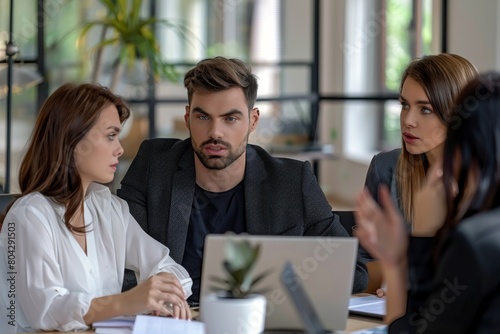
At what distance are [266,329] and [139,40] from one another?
12.3 feet

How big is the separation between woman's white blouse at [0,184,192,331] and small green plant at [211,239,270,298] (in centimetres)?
41

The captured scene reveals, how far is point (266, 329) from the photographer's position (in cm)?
195

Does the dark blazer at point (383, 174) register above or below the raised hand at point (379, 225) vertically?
below

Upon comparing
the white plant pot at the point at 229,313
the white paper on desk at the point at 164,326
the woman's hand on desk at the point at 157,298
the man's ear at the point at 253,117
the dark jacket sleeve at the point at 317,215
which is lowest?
the white paper on desk at the point at 164,326

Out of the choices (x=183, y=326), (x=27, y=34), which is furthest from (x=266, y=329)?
(x=27, y=34)

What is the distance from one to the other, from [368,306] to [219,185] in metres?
0.67

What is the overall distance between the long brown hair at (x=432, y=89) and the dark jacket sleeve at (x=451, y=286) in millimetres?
1035

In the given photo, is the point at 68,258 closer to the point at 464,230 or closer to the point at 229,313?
the point at 229,313

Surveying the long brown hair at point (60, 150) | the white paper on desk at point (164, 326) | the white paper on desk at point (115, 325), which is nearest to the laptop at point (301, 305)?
the white paper on desk at point (164, 326)

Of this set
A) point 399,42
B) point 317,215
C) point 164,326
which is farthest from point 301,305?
point 399,42

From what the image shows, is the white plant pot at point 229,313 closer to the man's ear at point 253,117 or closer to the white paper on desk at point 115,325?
the white paper on desk at point 115,325

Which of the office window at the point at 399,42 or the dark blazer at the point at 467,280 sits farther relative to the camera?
the office window at the point at 399,42

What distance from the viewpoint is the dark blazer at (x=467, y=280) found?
140 centimetres

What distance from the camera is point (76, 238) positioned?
226cm
